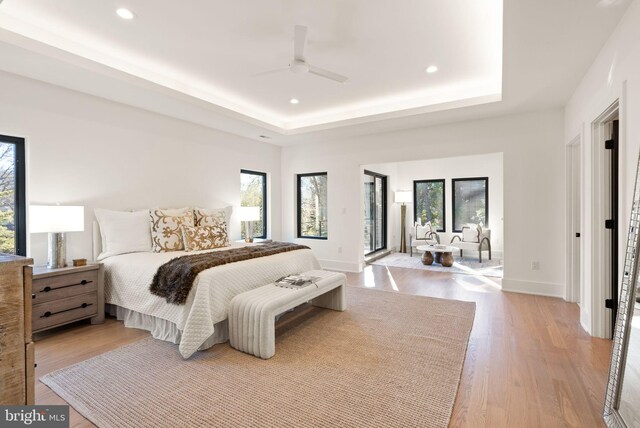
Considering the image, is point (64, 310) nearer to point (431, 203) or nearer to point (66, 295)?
point (66, 295)

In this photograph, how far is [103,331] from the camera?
297 cm

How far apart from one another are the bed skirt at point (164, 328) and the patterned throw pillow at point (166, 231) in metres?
0.81

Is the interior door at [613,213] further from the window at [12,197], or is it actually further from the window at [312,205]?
the window at [12,197]

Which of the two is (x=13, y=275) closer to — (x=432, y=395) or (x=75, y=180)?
(x=432, y=395)

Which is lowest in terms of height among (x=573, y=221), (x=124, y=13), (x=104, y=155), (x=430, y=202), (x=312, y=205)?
(x=573, y=221)

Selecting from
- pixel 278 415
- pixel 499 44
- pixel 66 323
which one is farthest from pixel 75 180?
pixel 499 44

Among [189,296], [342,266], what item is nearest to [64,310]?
[189,296]

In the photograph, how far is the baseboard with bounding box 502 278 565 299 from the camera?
161 inches

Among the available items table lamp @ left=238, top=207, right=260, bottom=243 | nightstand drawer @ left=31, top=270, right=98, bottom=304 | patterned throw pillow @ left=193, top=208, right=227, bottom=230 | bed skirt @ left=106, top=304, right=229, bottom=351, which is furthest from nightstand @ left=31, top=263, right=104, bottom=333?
table lamp @ left=238, top=207, right=260, bottom=243

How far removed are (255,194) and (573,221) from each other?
495cm

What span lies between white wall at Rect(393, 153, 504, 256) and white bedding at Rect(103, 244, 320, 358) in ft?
17.2

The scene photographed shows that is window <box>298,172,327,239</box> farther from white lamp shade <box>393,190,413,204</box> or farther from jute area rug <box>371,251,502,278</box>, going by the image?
white lamp shade <box>393,190,413,204</box>

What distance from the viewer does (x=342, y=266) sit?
5.86m

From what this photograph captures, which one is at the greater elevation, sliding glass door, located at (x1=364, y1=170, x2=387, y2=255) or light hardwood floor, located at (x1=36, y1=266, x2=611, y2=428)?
sliding glass door, located at (x1=364, y1=170, x2=387, y2=255)
